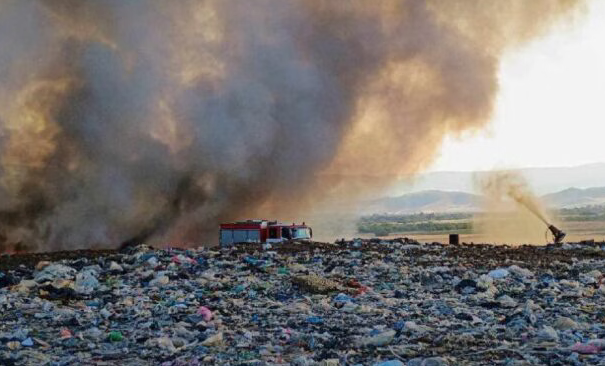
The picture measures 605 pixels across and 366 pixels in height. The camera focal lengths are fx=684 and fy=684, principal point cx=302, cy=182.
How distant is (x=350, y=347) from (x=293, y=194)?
24761mm

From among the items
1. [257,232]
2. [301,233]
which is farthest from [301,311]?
[301,233]

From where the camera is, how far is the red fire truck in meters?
21.9

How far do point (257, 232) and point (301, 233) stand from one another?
1.75 m

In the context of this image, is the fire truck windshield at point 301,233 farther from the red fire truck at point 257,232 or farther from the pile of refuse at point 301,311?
the pile of refuse at point 301,311

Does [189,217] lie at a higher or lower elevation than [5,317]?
higher

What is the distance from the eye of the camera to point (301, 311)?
865cm

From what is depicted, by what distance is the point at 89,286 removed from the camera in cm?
1079

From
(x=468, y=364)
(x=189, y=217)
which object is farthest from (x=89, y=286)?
(x=189, y=217)

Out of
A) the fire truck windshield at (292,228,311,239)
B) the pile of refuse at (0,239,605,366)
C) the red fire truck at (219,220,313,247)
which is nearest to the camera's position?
the pile of refuse at (0,239,605,366)

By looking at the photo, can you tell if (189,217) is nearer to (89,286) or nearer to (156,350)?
(89,286)

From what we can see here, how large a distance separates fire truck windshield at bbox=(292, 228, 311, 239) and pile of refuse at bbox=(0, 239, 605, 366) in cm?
765

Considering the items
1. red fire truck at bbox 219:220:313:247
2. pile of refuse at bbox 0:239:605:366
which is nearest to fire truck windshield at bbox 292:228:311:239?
red fire truck at bbox 219:220:313:247

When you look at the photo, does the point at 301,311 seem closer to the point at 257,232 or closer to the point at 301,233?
the point at 257,232

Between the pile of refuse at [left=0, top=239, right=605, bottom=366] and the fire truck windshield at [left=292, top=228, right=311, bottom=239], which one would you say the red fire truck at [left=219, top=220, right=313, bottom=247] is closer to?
the fire truck windshield at [left=292, top=228, right=311, bottom=239]
